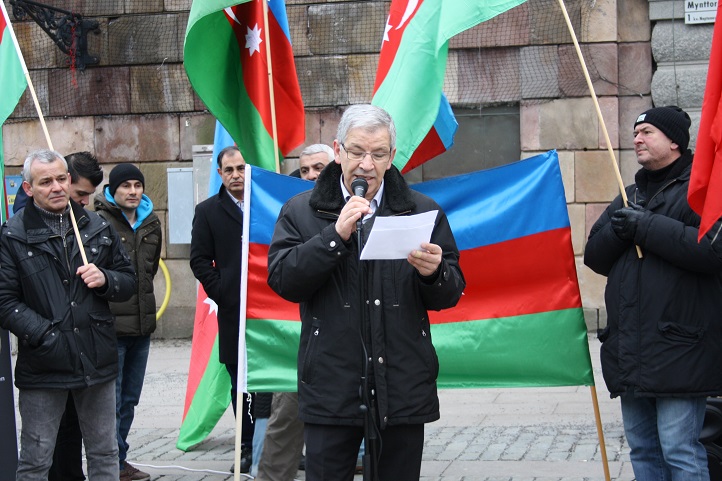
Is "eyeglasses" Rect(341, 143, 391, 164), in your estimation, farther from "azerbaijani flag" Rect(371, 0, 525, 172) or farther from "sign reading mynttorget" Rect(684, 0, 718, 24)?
"sign reading mynttorget" Rect(684, 0, 718, 24)

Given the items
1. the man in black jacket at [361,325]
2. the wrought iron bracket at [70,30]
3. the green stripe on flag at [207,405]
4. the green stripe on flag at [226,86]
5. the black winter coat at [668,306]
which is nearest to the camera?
the man in black jacket at [361,325]

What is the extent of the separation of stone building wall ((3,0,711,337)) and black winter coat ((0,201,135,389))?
269 inches

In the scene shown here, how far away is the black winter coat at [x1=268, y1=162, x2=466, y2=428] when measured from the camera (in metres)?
3.80

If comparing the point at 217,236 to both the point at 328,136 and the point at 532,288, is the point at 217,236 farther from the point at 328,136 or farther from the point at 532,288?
the point at 328,136

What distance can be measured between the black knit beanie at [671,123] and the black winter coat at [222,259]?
2772 millimetres

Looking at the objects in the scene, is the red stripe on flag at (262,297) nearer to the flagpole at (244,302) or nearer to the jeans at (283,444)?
the flagpole at (244,302)

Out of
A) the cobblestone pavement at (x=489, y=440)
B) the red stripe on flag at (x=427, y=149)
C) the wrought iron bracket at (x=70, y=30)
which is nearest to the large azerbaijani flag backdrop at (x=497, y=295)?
the red stripe on flag at (x=427, y=149)

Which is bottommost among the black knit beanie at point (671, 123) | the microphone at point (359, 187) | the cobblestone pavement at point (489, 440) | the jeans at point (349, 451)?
the cobblestone pavement at point (489, 440)

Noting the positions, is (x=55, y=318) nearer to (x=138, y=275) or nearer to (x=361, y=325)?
(x=138, y=275)

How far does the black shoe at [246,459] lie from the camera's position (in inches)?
262

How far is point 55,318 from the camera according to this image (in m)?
5.13

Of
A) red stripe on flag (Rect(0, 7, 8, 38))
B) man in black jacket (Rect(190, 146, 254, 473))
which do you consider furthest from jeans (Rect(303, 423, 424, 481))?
red stripe on flag (Rect(0, 7, 8, 38))

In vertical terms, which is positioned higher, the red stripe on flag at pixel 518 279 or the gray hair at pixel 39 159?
the gray hair at pixel 39 159

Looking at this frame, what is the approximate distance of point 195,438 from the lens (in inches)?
279
